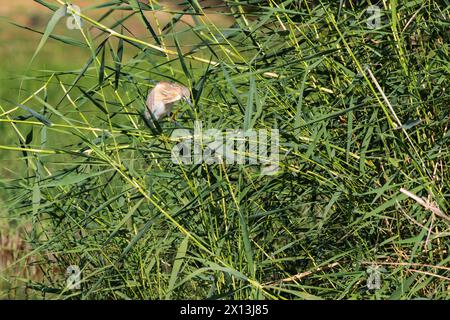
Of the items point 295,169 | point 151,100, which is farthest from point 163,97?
point 295,169

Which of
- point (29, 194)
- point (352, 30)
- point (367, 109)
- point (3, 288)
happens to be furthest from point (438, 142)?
point (3, 288)

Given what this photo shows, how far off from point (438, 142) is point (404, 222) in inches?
7.8

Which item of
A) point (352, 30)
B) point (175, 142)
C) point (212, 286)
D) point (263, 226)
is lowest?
point (212, 286)

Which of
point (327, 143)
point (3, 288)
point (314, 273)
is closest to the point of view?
point (327, 143)

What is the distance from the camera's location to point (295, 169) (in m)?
2.24

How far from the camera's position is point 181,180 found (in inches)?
93.4

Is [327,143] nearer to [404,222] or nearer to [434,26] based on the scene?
[404,222]

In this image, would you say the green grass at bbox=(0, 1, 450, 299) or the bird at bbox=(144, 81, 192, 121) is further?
the bird at bbox=(144, 81, 192, 121)

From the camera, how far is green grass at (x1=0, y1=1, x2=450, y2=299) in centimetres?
212

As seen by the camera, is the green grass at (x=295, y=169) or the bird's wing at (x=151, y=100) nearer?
the green grass at (x=295, y=169)

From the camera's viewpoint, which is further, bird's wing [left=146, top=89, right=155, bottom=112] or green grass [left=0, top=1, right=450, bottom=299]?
bird's wing [left=146, top=89, right=155, bottom=112]

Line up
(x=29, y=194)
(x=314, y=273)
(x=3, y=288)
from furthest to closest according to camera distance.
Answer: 1. (x=3, y=288)
2. (x=29, y=194)
3. (x=314, y=273)

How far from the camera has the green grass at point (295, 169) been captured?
2125 millimetres

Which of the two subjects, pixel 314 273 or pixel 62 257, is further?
pixel 62 257
